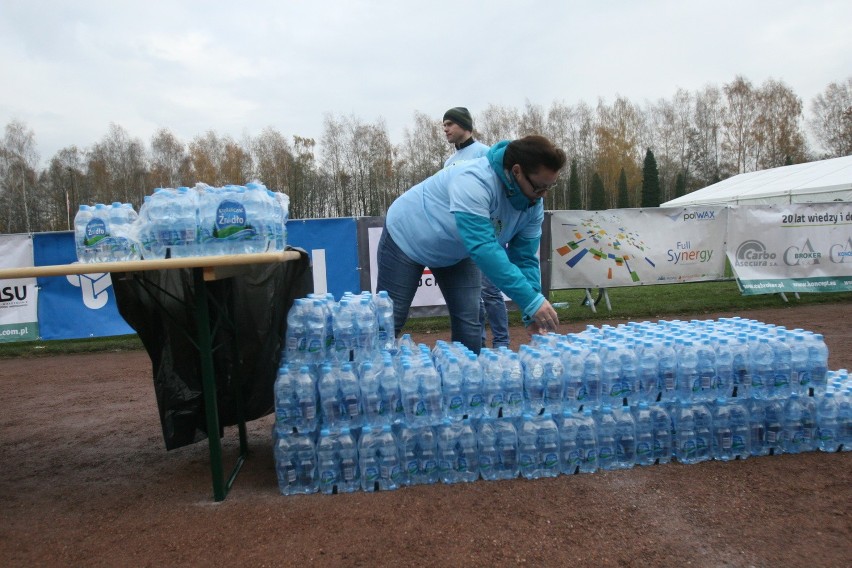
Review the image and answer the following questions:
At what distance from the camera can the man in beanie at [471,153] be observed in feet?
17.1

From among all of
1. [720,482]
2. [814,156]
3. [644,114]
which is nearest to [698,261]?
[720,482]

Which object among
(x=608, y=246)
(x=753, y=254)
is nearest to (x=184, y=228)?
(x=608, y=246)

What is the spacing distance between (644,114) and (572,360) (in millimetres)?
58198

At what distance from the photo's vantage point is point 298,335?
3.19m

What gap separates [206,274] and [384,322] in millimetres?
1077

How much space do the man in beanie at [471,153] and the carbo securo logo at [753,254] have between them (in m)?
6.97

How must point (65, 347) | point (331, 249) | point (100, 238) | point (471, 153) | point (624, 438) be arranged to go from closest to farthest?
point (100, 238)
point (624, 438)
point (471, 153)
point (65, 347)
point (331, 249)

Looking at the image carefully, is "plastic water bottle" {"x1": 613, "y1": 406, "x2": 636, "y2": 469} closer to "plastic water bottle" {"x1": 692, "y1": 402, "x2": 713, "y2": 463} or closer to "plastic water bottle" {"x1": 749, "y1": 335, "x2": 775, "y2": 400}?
"plastic water bottle" {"x1": 692, "y1": 402, "x2": 713, "y2": 463}

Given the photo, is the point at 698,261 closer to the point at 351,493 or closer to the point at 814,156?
the point at 351,493

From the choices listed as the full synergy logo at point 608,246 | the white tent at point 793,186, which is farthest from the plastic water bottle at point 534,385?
the white tent at point 793,186

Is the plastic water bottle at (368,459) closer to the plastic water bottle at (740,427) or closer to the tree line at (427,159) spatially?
the plastic water bottle at (740,427)

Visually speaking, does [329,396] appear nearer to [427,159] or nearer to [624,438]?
[624,438]

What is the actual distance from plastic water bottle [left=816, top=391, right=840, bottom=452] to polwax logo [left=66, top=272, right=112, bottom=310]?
876 cm

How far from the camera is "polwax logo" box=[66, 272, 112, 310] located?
844 cm
